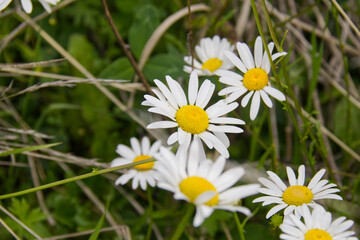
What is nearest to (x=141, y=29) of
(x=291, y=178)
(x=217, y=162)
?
(x=291, y=178)

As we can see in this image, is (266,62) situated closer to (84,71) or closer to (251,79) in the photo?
(251,79)

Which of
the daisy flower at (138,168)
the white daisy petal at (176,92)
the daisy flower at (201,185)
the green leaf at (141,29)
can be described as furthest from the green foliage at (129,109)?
the daisy flower at (201,185)

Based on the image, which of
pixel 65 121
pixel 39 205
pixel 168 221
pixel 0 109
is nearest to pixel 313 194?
pixel 168 221

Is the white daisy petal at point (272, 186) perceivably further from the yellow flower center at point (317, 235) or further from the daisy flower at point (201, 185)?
the daisy flower at point (201, 185)

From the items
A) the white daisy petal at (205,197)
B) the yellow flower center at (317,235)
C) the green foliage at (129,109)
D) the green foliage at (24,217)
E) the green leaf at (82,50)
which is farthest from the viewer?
the green leaf at (82,50)

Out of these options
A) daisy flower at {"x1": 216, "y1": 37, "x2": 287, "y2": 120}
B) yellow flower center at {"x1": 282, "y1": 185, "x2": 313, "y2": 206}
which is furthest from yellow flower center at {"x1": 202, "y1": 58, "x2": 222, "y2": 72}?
yellow flower center at {"x1": 282, "y1": 185, "x2": 313, "y2": 206}

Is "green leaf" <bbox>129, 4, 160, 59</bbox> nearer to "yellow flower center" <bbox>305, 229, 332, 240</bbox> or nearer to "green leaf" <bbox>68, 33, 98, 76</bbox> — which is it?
"green leaf" <bbox>68, 33, 98, 76</bbox>
